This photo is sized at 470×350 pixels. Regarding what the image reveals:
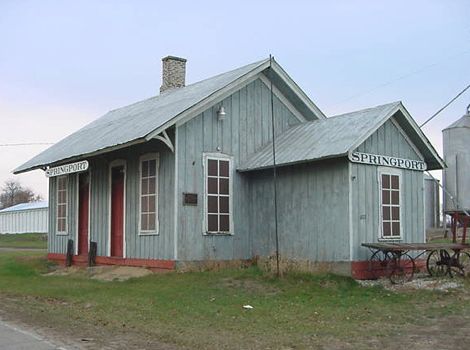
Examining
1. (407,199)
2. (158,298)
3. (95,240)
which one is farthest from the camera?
(95,240)

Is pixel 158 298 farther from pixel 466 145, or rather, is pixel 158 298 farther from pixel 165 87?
pixel 165 87

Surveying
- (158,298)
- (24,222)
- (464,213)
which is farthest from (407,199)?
(24,222)

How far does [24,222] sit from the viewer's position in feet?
197

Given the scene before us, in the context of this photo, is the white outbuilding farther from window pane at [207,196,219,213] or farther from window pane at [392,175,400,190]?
window pane at [392,175,400,190]

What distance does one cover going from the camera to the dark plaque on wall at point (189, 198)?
16.1m

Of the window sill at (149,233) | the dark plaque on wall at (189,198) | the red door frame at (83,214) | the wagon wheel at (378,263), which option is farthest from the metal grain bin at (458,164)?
the red door frame at (83,214)

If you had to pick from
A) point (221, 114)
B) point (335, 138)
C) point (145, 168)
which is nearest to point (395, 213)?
point (335, 138)

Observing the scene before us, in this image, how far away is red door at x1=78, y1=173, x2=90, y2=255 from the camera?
19967 mm

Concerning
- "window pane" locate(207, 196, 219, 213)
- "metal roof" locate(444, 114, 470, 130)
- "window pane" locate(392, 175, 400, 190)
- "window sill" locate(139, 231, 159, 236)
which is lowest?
"window sill" locate(139, 231, 159, 236)

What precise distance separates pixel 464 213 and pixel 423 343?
10288 mm

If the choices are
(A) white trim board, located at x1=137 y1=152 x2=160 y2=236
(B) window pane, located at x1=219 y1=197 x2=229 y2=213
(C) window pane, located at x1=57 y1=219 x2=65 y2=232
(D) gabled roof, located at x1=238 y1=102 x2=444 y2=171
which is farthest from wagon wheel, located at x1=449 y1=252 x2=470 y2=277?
(C) window pane, located at x1=57 y1=219 x2=65 y2=232

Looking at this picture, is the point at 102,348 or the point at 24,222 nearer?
the point at 102,348

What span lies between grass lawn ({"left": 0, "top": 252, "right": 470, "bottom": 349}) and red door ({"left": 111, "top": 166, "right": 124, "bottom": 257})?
2351mm

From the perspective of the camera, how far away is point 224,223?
55.5 ft
